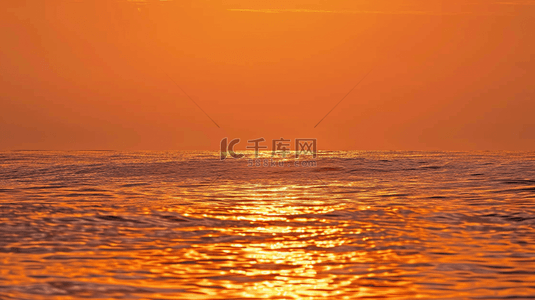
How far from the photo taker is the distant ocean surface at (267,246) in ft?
19.9

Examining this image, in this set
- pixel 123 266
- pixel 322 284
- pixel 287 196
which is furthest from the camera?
pixel 287 196

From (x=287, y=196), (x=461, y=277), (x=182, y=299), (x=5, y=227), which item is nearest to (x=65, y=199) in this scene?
(x=5, y=227)

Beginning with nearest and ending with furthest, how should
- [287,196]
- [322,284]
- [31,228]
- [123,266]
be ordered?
1. [322,284]
2. [123,266]
3. [31,228]
4. [287,196]

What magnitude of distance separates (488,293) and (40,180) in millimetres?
20592

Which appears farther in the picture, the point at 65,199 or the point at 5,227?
the point at 65,199

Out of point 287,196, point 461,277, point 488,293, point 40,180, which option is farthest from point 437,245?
point 40,180

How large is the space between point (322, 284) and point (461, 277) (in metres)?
1.97

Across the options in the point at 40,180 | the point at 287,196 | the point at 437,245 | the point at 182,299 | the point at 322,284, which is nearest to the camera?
the point at 182,299

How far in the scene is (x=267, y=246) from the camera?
838 cm

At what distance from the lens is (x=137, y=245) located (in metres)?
8.49

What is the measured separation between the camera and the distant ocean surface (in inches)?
239

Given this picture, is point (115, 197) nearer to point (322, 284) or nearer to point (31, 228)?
point (31, 228)

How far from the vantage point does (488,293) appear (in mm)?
5879

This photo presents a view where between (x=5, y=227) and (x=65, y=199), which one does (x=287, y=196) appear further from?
(x=5, y=227)
